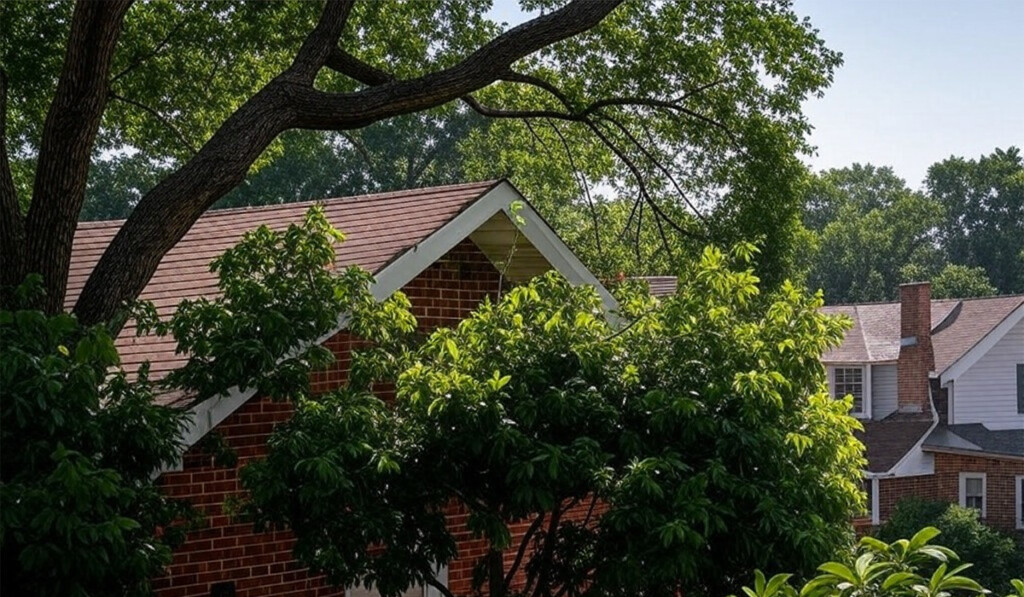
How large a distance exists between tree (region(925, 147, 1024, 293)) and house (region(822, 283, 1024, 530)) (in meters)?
38.8

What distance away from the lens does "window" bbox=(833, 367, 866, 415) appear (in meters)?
38.9

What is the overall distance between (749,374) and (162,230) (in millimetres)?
4856

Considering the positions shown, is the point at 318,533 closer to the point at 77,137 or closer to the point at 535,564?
the point at 535,564

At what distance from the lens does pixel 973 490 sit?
35656 mm

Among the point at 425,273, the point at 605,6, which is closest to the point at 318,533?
the point at 425,273

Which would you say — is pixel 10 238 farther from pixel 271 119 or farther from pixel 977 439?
pixel 977 439

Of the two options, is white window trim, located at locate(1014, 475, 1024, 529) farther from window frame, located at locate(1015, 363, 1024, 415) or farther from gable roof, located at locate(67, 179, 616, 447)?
gable roof, located at locate(67, 179, 616, 447)

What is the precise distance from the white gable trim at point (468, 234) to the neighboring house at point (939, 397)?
23440 mm

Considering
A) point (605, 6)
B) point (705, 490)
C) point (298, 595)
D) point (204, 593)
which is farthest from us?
point (605, 6)

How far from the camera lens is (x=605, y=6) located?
1234 centimetres

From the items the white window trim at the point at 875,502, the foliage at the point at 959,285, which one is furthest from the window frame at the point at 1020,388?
the foliage at the point at 959,285

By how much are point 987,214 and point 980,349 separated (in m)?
44.3

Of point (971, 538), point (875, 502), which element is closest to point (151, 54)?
point (971, 538)

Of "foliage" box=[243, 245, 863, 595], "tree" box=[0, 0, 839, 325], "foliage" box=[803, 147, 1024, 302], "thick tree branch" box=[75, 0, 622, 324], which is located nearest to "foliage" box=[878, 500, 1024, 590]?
"tree" box=[0, 0, 839, 325]
